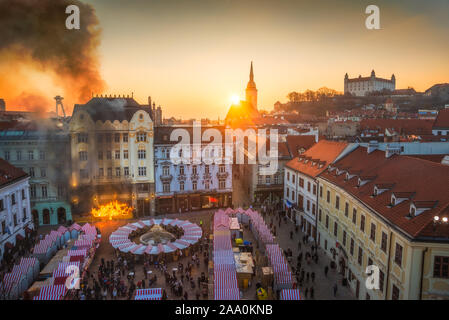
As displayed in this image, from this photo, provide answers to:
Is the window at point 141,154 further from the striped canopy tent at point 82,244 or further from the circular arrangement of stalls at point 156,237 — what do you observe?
the striped canopy tent at point 82,244

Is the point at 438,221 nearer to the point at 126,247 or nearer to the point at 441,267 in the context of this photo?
the point at 441,267

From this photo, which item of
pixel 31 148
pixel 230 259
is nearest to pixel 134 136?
pixel 31 148

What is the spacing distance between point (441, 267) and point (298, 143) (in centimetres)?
3247

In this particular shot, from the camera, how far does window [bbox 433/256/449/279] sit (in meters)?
14.9

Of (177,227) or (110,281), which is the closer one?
(110,281)

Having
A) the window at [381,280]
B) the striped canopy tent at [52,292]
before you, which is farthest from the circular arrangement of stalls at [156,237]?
the window at [381,280]

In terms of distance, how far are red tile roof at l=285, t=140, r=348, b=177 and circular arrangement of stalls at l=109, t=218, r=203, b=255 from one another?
1379 cm

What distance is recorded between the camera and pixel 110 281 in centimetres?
2308

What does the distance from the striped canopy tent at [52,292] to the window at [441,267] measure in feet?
69.0

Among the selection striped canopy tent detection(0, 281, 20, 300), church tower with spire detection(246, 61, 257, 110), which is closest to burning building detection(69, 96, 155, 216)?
striped canopy tent detection(0, 281, 20, 300)

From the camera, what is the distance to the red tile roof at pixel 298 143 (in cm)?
4498

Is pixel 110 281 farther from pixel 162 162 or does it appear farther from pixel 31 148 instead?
pixel 31 148

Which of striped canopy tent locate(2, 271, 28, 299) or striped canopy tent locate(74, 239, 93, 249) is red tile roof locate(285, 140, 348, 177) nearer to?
striped canopy tent locate(74, 239, 93, 249)
